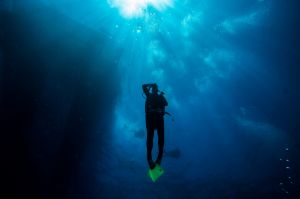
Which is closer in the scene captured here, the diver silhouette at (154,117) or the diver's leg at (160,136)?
the diver silhouette at (154,117)

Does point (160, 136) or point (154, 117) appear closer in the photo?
point (154, 117)

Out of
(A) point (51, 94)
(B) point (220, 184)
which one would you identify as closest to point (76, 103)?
(A) point (51, 94)

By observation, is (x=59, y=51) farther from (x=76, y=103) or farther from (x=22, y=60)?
(x=76, y=103)

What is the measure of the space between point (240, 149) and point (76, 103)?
3060 centimetres

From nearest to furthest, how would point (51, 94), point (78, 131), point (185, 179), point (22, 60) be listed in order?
1. point (22, 60)
2. point (51, 94)
3. point (78, 131)
4. point (185, 179)

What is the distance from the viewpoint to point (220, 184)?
51062 millimetres

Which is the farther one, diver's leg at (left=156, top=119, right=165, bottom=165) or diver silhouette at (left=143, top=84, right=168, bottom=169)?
diver's leg at (left=156, top=119, right=165, bottom=165)

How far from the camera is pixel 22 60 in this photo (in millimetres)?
30500

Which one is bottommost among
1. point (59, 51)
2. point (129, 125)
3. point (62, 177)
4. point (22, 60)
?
point (62, 177)

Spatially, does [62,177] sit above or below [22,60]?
below

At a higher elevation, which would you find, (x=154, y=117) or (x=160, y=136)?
(x=154, y=117)

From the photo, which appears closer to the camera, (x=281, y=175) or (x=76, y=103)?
(x=76, y=103)

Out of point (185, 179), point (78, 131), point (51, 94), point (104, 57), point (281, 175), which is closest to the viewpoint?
point (51, 94)

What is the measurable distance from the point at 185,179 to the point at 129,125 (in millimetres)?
18230
